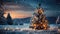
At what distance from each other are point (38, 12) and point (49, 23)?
646 millimetres

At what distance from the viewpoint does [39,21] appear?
6.84 meters

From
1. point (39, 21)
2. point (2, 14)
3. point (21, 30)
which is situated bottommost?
point (21, 30)

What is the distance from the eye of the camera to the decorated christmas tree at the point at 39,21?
6.84 meters

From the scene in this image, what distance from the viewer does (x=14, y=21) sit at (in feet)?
23.2

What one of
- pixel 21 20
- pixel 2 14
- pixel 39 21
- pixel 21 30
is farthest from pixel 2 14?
pixel 39 21

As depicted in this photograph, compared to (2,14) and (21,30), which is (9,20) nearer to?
(2,14)

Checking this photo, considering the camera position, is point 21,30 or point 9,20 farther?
point 9,20

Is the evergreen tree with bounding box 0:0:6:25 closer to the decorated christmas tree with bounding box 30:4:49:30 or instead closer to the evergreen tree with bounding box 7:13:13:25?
the evergreen tree with bounding box 7:13:13:25

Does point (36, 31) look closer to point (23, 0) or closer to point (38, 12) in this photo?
point (38, 12)

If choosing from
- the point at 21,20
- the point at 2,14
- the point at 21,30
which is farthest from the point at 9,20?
the point at 21,30

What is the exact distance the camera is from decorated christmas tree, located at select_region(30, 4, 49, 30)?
6844 mm

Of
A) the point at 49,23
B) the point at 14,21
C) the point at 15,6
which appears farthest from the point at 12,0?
the point at 49,23

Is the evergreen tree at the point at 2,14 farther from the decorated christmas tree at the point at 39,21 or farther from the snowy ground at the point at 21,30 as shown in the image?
the decorated christmas tree at the point at 39,21

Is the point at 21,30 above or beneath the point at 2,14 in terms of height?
beneath
